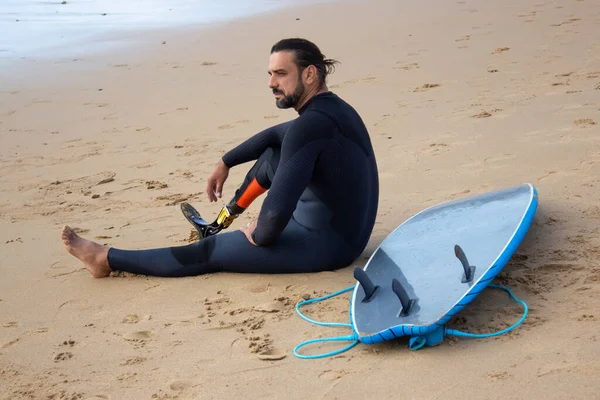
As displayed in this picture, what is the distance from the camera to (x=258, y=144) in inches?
152

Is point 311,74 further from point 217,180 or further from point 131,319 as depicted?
point 131,319

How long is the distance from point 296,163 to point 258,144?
23.2 inches

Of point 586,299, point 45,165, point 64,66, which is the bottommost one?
point 586,299

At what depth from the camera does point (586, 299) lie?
2.85 meters

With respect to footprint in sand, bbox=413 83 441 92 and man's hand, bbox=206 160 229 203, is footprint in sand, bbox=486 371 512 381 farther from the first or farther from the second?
footprint in sand, bbox=413 83 441 92

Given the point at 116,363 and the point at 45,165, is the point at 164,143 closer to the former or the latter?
the point at 45,165

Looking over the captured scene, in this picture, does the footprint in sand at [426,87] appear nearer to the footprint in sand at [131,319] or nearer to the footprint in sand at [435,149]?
the footprint in sand at [435,149]

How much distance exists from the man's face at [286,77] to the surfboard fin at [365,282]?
907 millimetres

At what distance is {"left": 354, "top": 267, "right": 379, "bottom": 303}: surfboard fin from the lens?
302 centimetres

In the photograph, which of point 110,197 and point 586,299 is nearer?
point 586,299

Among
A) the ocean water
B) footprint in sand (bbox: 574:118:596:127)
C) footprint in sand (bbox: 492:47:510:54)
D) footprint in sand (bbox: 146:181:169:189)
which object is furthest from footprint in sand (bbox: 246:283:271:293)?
the ocean water

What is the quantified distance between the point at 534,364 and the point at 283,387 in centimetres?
80

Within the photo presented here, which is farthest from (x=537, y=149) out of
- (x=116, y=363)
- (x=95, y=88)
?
(x=95, y=88)

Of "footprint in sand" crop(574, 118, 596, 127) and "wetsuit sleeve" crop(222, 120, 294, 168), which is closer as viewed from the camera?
"wetsuit sleeve" crop(222, 120, 294, 168)
